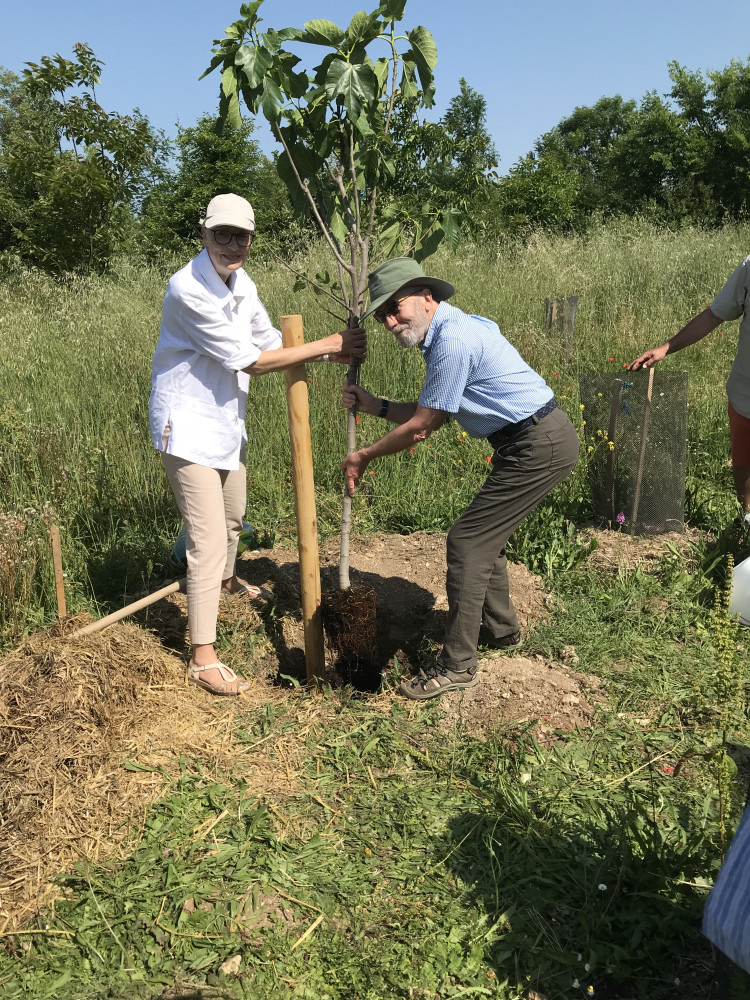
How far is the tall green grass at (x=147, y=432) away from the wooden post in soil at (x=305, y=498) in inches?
48.1

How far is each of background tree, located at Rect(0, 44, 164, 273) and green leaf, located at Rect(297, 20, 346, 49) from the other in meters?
8.54

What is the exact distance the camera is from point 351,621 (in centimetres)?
361

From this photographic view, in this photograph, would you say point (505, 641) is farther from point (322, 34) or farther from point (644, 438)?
point (322, 34)

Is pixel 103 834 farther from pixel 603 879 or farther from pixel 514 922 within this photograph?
pixel 603 879

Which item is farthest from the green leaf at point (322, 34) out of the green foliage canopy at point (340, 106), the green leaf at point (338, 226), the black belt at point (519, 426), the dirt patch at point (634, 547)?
the dirt patch at point (634, 547)

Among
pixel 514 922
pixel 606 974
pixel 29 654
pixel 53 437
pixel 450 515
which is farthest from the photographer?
pixel 450 515

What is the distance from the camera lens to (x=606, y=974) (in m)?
2.24

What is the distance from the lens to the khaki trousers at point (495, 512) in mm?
3395

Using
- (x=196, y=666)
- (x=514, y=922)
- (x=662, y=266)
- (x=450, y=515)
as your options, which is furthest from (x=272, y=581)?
(x=662, y=266)

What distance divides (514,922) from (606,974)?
300 mm

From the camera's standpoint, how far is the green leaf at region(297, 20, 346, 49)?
292cm

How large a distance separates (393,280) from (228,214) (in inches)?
29.0

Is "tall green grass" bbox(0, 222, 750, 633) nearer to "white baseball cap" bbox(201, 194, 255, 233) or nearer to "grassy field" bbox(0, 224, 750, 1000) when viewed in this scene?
"grassy field" bbox(0, 224, 750, 1000)

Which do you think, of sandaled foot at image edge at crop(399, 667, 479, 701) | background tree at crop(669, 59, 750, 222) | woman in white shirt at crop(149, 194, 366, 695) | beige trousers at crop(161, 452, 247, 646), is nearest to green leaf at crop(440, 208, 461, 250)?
woman in white shirt at crop(149, 194, 366, 695)
